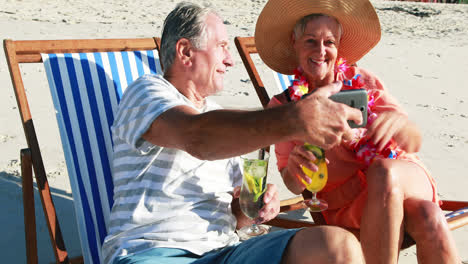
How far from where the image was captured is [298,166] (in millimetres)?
2516

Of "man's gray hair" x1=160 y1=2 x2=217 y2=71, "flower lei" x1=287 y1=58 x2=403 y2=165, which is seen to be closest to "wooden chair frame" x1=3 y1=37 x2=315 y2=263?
"flower lei" x1=287 y1=58 x2=403 y2=165

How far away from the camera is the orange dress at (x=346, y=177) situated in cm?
280

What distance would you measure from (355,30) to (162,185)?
1650 millimetres

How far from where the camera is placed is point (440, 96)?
26.1ft

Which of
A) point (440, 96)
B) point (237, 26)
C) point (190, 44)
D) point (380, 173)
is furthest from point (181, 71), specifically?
point (237, 26)

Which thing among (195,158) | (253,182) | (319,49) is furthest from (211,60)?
(319,49)

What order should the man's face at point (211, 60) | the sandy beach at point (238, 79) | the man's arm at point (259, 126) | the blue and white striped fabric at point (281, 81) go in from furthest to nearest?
the sandy beach at point (238, 79), the blue and white striped fabric at point (281, 81), the man's face at point (211, 60), the man's arm at point (259, 126)

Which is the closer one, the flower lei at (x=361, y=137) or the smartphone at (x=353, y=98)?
the smartphone at (x=353, y=98)

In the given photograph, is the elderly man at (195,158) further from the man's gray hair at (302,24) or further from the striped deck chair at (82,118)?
the man's gray hair at (302,24)

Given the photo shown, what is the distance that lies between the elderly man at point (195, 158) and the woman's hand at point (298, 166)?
0.17 meters

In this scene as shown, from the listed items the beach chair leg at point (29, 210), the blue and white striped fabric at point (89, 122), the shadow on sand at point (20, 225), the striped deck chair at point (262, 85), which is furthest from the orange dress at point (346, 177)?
the shadow on sand at point (20, 225)

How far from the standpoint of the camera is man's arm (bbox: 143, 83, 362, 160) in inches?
61.9

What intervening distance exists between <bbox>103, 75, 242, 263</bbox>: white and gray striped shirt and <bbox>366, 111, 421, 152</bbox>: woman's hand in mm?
851

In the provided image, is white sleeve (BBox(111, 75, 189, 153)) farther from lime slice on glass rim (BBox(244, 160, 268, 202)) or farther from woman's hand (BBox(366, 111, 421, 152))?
woman's hand (BBox(366, 111, 421, 152))
